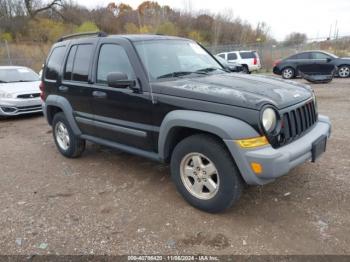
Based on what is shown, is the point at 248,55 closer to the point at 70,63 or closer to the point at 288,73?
the point at 288,73

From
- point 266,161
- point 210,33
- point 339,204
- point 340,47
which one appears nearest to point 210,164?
point 266,161

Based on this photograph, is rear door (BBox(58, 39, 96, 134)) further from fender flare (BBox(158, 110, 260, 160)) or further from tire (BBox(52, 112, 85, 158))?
fender flare (BBox(158, 110, 260, 160))

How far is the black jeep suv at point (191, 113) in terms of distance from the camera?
2.98 m

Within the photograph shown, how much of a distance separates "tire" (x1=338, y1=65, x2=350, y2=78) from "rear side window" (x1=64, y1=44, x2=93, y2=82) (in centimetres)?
1566

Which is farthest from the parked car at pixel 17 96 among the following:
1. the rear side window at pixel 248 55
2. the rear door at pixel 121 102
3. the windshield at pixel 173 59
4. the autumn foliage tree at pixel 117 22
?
the autumn foliage tree at pixel 117 22

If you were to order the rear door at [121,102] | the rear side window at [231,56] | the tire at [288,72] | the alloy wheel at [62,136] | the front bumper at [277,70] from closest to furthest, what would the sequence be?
the rear door at [121,102] → the alloy wheel at [62,136] → the tire at [288,72] → the front bumper at [277,70] → the rear side window at [231,56]

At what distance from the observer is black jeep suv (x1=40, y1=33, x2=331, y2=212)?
2.98 meters

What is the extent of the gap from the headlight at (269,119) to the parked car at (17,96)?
7654 millimetres

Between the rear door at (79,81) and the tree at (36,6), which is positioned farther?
the tree at (36,6)

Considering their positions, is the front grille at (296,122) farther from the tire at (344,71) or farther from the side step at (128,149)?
the tire at (344,71)

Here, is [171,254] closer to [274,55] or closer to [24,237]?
[24,237]

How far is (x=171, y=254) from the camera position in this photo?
2.86m

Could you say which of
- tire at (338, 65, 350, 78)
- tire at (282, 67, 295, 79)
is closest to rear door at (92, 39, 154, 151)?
tire at (282, 67, 295, 79)

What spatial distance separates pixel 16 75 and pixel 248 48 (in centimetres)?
2165
